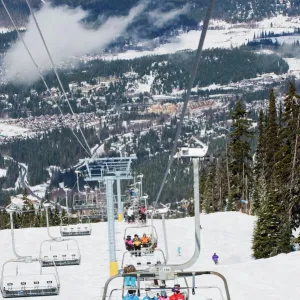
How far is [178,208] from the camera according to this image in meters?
145

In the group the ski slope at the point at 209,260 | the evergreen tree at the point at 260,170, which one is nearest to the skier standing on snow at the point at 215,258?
the ski slope at the point at 209,260

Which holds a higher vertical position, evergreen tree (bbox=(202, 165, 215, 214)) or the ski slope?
the ski slope

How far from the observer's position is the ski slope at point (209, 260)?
18.7 meters

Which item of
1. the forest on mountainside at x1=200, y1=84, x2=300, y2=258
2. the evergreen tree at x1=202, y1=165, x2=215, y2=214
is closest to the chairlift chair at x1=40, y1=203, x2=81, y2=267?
the forest on mountainside at x1=200, y1=84, x2=300, y2=258

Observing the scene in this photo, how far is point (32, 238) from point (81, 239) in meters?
2.59

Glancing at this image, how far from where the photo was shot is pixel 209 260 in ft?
92.4

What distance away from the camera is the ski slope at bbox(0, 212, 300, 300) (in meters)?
18.7

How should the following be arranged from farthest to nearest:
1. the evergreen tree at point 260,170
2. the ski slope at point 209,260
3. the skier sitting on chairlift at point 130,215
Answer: the evergreen tree at point 260,170
the skier sitting on chairlift at point 130,215
the ski slope at point 209,260

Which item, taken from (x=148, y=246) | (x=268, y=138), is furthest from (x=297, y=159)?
(x=268, y=138)

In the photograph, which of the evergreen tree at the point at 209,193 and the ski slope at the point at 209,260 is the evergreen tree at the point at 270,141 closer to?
the evergreen tree at the point at 209,193

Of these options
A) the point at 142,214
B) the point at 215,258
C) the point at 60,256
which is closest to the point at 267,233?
the point at 215,258

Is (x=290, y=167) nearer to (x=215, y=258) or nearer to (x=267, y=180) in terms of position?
(x=215, y=258)

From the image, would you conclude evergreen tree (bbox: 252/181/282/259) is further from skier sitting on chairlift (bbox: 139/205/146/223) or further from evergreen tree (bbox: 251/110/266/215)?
evergreen tree (bbox: 251/110/266/215)

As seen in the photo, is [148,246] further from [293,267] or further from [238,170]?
[238,170]
